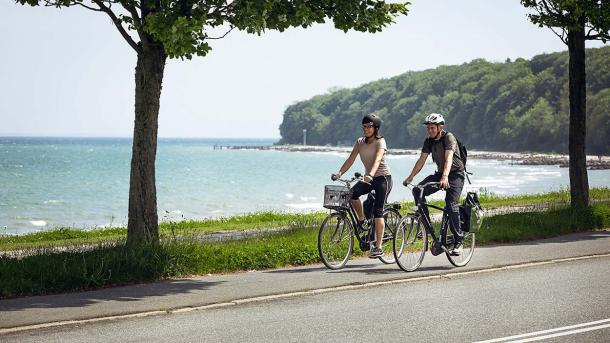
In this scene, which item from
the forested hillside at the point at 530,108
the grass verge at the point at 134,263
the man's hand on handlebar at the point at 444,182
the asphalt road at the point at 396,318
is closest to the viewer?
the asphalt road at the point at 396,318

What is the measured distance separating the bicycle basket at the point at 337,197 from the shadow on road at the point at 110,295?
2.05 m

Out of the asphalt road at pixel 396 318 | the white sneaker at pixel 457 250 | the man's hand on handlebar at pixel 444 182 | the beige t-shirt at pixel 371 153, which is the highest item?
the beige t-shirt at pixel 371 153

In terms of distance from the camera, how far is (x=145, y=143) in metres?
11.6

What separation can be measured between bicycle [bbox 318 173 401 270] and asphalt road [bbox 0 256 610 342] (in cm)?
134

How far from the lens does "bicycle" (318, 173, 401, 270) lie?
1143cm

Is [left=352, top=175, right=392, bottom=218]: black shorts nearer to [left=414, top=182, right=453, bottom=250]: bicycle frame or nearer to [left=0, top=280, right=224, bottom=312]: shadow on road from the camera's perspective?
[left=414, top=182, right=453, bottom=250]: bicycle frame

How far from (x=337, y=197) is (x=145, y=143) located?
2.90m

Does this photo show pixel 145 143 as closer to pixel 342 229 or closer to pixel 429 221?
pixel 342 229

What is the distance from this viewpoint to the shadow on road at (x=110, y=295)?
29.1 feet

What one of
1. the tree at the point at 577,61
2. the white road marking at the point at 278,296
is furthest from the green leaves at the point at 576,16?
the white road marking at the point at 278,296

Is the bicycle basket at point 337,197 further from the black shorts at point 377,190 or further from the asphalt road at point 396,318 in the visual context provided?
the asphalt road at point 396,318

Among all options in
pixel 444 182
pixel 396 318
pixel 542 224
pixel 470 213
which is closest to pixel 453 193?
pixel 444 182

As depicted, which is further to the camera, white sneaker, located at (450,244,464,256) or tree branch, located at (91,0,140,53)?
white sneaker, located at (450,244,464,256)

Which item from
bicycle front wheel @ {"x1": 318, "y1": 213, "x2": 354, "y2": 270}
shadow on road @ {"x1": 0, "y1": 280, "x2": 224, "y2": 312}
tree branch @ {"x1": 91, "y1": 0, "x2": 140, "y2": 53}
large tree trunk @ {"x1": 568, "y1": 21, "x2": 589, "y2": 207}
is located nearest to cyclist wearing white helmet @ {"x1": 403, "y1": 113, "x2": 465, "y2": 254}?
bicycle front wheel @ {"x1": 318, "y1": 213, "x2": 354, "y2": 270}
